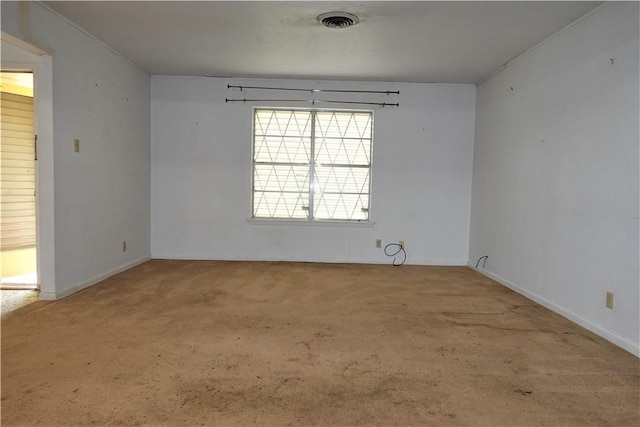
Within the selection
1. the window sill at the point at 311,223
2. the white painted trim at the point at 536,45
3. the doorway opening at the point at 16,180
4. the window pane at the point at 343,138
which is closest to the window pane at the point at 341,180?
the window pane at the point at 343,138

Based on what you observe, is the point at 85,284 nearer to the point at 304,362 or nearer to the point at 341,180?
the point at 304,362

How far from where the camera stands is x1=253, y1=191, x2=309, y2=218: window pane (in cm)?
538

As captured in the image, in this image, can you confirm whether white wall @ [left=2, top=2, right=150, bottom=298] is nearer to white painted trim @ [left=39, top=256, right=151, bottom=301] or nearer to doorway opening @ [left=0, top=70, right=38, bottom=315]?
white painted trim @ [left=39, top=256, right=151, bottom=301]

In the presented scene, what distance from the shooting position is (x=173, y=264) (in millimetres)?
4957

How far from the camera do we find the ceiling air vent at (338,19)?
312 centimetres

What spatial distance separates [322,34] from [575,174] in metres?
2.43

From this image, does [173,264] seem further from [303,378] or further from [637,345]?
[637,345]

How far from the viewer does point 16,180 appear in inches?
192

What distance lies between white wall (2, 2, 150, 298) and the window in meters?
1.49

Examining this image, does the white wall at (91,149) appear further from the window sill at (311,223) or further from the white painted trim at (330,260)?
the window sill at (311,223)

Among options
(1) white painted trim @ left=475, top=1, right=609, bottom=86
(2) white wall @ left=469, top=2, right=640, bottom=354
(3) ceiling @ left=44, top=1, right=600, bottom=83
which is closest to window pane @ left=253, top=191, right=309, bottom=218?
(3) ceiling @ left=44, top=1, right=600, bottom=83

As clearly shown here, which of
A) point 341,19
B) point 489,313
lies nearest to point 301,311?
point 489,313

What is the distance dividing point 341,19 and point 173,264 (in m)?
3.47

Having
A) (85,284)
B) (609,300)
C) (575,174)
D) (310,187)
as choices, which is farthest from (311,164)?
(609,300)
